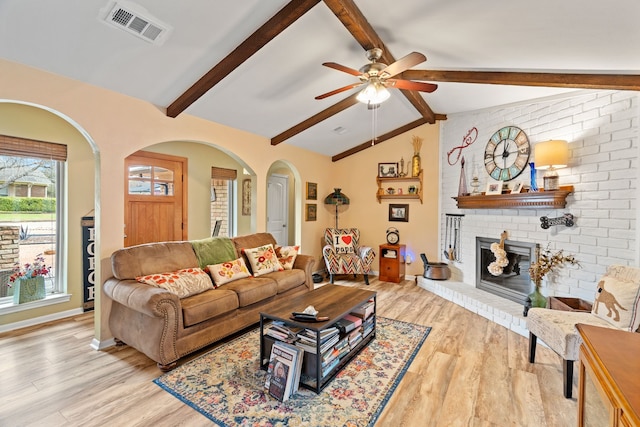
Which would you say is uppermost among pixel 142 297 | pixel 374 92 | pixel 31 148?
pixel 374 92

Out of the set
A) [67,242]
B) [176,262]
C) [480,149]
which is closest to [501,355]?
[480,149]

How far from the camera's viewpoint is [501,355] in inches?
106

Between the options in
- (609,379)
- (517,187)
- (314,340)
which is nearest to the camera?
(609,379)

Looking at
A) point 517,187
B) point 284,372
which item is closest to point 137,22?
point 284,372

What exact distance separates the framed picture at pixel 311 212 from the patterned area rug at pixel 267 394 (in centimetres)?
294

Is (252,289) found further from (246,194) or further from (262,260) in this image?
(246,194)

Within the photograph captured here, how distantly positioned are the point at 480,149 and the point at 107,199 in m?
4.70

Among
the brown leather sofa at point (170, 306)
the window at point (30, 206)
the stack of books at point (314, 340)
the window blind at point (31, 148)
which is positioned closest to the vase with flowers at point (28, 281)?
the window at point (30, 206)

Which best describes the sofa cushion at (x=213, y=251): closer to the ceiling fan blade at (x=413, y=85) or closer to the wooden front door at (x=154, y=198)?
the wooden front door at (x=154, y=198)

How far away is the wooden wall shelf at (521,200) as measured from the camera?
3162 mm

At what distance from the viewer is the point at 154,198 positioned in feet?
14.6

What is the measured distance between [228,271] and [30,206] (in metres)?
2.36

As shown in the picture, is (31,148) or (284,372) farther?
(31,148)

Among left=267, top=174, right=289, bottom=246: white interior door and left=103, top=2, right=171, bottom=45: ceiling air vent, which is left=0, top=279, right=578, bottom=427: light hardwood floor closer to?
left=103, top=2, right=171, bottom=45: ceiling air vent
